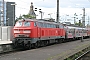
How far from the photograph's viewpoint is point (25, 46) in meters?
24.5

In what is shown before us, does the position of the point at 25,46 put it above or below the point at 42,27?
below

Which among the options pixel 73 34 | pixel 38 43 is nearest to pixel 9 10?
pixel 73 34

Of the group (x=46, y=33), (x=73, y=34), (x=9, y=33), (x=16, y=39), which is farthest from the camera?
(x=73, y=34)

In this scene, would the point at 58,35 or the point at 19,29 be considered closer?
the point at 19,29

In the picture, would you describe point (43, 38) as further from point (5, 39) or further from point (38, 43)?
point (5, 39)

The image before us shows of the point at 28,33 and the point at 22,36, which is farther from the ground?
the point at 28,33

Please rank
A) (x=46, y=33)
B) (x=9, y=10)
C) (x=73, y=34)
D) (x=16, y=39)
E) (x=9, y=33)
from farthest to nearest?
(x=9, y=10) < (x=73, y=34) < (x=9, y=33) < (x=46, y=33) < (x=16, y=39)

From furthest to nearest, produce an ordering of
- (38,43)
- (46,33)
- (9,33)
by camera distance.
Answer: (9,33) → (46,33) → (38,43)

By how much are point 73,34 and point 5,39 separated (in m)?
19.2

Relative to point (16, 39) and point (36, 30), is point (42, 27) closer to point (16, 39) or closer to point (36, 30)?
point (36, 30)

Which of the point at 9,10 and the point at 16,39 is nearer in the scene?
the point at 16,39

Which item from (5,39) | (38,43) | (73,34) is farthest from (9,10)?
(38,43)

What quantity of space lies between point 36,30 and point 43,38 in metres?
2.85

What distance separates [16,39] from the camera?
23.8 m
